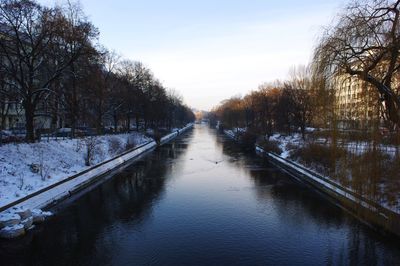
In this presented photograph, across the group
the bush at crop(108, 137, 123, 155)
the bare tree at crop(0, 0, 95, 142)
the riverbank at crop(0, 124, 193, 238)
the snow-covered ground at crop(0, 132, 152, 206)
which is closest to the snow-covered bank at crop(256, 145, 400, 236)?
the riverbank at crop(0, 124, 193, 238)

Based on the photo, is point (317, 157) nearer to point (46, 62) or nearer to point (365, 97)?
point (365, 97)

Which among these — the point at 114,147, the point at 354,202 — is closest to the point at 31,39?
the point at 114,147

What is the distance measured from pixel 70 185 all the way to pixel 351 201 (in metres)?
15.9

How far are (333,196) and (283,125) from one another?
34456mm

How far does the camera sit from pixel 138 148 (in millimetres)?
47156

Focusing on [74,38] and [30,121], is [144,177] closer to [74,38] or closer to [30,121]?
[30,121]

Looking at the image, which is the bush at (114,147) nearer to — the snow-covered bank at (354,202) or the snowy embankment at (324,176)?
the snowy embankment at (324,176)

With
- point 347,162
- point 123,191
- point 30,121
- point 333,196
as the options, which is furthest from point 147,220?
point 30,121

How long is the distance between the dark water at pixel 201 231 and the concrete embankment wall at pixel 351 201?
491 millimetres

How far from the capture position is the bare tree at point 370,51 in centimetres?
1498

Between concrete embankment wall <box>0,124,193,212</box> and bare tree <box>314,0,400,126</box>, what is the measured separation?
1526 centimetres

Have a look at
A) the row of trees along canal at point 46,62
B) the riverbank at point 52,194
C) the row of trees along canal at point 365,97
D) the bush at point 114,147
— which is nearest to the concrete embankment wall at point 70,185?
the riverbank at point 52,194

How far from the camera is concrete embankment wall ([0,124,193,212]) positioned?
17.3 metres

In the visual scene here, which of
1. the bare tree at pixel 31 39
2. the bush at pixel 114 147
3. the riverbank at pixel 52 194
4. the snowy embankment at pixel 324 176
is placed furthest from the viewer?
the bush at pixel 114 147
